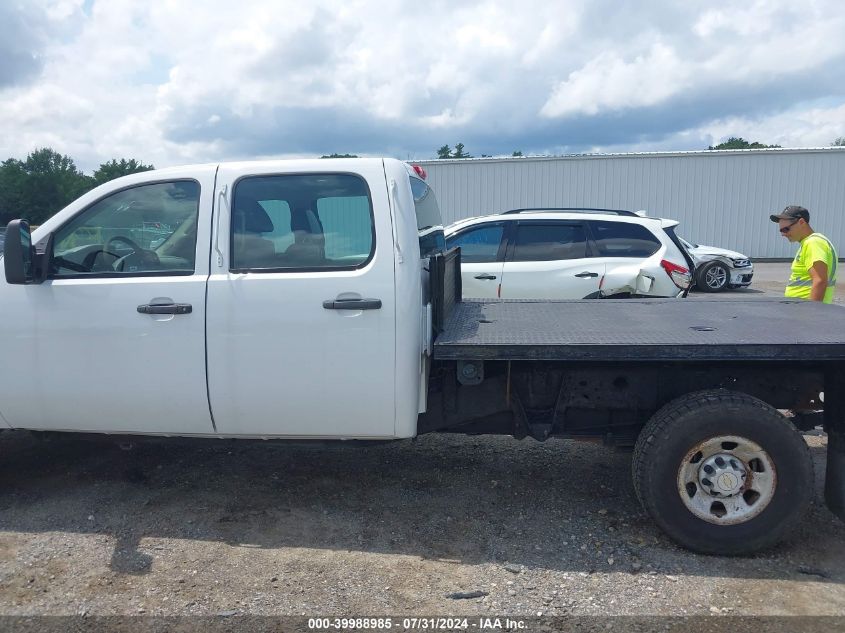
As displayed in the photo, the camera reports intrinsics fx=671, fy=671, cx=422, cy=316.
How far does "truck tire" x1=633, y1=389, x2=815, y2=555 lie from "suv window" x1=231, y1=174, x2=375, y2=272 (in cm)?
184

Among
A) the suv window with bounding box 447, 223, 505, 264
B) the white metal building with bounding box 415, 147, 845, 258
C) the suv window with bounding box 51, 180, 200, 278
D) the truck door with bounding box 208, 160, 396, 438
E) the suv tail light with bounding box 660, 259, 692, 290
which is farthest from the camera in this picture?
the white metal building with bounding box 415, 147, 845, 258

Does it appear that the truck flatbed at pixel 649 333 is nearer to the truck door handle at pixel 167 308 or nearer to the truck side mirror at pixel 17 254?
the truck door handle at pixel 167 308

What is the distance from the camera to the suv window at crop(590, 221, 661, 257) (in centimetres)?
770

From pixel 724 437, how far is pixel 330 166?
8.20 ft

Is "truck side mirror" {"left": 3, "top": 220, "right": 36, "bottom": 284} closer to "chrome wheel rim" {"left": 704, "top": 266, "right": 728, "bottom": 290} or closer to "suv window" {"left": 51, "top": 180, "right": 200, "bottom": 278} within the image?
"suv window" {"left": 51, "top": 180, "right": 200, "bottom": 278}

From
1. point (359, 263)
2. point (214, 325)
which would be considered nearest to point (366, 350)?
point (359, 263)

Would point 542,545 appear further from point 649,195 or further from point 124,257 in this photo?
point 649,195

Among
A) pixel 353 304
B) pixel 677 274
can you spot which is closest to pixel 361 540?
pixel 353 304

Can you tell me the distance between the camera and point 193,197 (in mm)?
3729

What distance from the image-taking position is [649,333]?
3604 mm

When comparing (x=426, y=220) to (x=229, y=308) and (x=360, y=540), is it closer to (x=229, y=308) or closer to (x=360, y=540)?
(x=229, y=308)

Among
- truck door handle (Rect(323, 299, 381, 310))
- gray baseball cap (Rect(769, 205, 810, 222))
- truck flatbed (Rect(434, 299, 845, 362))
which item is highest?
gray baseball cap (Rect(769, 205, 810, 222))

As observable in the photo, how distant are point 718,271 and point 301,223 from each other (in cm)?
1366

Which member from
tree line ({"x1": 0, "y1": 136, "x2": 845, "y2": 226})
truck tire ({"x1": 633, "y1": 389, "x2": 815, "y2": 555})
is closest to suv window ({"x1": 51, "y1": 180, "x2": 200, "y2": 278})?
truck tire ({"x1": 633, "y1": 389, "x2": 815, "y2": 555})
